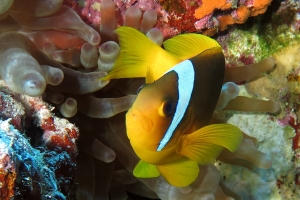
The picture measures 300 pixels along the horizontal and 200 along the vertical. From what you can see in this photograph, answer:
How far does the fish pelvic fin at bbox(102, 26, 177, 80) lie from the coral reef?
1.9 inches

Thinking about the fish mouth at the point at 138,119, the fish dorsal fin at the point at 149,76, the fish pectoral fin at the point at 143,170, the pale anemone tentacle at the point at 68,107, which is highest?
the fish mouth at the point at 138,119

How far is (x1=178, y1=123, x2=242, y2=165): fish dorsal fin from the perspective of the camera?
1.36 m

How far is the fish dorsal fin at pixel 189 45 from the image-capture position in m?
1.51

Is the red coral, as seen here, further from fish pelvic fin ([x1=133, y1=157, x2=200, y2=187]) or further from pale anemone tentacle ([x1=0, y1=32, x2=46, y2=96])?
fish pelvic fin ([x1=133, y1=157, x2=200, y2=187])

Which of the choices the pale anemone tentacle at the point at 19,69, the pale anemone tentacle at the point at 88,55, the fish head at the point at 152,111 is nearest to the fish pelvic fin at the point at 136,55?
the pale anemone tentacle at the point at 88,55

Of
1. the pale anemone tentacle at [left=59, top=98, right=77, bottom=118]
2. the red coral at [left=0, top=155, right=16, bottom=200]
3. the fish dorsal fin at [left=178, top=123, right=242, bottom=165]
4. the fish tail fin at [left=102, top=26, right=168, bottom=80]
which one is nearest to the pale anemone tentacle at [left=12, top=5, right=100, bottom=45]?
the fish tail fin at [left=102, top=26, right=168, bottom=80]

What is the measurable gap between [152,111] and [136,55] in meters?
0.44

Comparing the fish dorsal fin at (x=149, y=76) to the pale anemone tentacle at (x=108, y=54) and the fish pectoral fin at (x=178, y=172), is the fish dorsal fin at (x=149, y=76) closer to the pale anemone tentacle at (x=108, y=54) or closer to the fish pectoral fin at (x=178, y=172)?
the pale anemone tentacle at (x=108, y=54)

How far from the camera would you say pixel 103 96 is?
1.80 meters

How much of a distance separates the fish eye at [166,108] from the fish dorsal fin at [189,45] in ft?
1.32

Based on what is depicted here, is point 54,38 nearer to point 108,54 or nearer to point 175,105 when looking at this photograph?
point 108,54

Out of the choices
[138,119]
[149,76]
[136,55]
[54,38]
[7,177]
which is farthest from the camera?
[54,38]

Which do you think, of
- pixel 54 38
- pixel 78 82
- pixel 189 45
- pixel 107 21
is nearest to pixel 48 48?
pixel 54 38

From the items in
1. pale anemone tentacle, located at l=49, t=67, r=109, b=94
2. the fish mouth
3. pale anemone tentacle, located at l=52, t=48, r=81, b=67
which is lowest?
pale anemone tentacle, located at l=49, t=67, r=109, b=94
